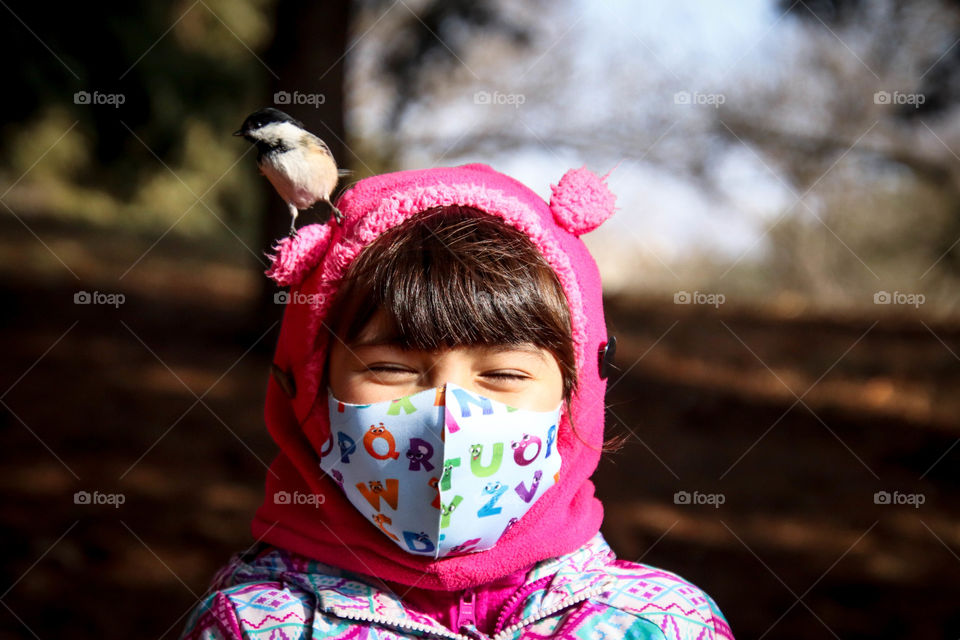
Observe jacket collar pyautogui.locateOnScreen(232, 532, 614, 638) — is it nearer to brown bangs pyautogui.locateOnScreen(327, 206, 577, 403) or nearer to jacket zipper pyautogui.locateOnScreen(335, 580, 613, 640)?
jacket zipper pyautogui.locateOnScreen(335, 580, 613, 640)

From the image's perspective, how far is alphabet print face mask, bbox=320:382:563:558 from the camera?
1.70 meters

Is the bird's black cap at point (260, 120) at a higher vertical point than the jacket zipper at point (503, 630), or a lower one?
higher

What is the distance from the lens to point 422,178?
6.19 feet

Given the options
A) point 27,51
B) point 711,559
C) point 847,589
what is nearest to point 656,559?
point 711,559

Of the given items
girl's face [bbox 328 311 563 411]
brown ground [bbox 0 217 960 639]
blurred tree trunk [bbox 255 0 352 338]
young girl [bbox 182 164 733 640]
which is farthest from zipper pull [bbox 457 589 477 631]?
blurred tree trunk [bbox 255 0 352 338]

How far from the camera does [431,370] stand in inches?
66.8

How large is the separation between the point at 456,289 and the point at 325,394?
0.39 metres

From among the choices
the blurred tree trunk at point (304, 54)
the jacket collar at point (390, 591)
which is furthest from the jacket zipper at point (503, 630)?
the blurred tree trunk at point (304, 54)

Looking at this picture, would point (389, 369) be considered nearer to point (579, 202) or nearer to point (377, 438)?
point (377, 438)

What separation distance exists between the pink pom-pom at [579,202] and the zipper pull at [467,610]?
0.85 metres

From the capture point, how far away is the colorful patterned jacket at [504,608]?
1.71 metres

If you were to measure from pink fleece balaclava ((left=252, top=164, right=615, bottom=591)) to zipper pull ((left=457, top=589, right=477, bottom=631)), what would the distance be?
0.23 feet

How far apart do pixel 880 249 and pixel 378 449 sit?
8.57 meters

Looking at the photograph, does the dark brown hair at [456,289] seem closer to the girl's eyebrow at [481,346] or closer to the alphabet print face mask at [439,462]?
the girl's eyebrow at [481,346]
